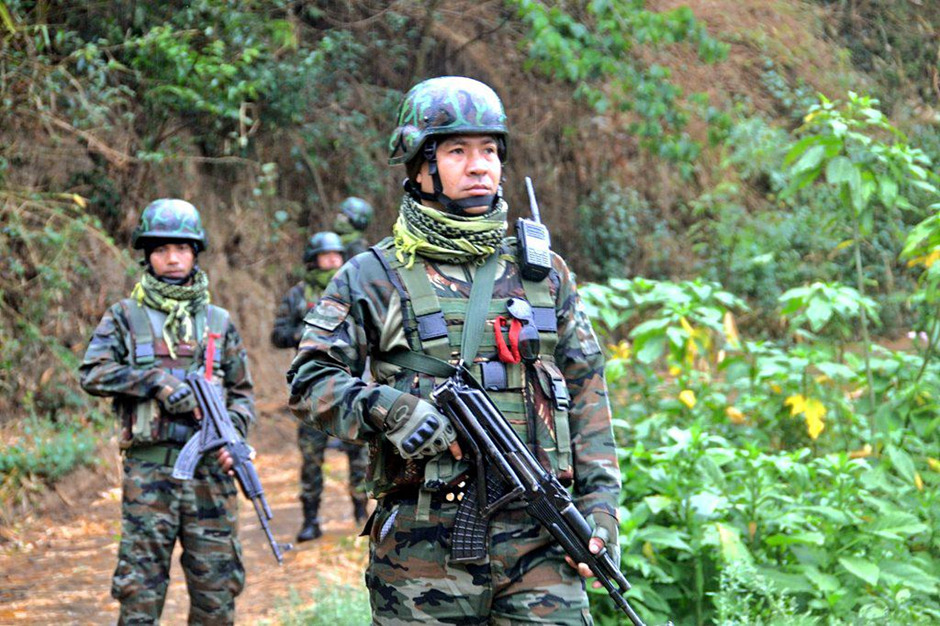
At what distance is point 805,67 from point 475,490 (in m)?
14.0

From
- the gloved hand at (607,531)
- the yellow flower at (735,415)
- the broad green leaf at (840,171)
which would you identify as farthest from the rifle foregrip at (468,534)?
the broad green leaf at (840,171)

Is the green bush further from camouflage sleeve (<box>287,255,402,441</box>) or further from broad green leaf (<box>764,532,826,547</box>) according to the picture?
camouflage sleeve (<box>287,255,402,441</box>)

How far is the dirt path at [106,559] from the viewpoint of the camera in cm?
686

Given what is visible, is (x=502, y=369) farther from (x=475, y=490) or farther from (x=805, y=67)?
(x=805, y=67)

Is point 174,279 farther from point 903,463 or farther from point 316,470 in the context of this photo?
point 903,463

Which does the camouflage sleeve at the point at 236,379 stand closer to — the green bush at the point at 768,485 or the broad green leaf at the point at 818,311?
the green bush at the point at 768,485

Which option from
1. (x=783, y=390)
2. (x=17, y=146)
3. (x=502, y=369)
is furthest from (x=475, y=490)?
(x=17, y=146)

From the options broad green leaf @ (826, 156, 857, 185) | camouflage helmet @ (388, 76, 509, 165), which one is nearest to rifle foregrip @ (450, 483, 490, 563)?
camouflage helmet @ (388, 76, 509, 165)

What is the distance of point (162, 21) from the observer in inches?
478

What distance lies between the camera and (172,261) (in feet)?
18.4

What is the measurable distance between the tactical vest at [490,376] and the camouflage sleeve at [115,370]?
8.01ft

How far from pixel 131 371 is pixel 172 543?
82 centimetres

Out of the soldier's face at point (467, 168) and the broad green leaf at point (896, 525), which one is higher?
the soldier's face at point (467, 168)

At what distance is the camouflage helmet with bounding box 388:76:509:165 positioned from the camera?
3268 mm
